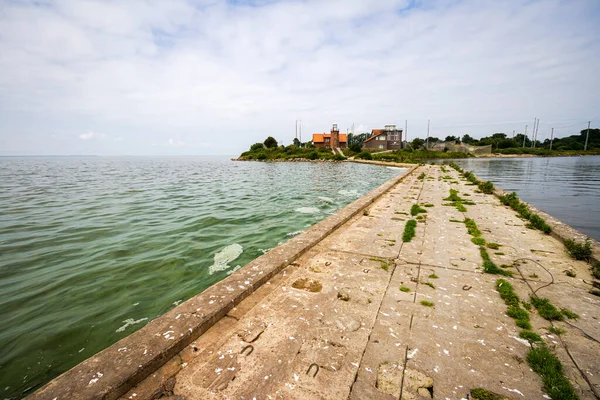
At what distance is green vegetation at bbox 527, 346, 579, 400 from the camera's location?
181 centimetres

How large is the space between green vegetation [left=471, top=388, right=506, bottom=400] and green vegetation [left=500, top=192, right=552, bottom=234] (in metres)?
5.24

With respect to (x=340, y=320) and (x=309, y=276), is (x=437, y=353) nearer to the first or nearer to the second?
(x=340, y=320)

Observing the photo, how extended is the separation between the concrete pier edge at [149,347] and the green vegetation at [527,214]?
590 centimetres

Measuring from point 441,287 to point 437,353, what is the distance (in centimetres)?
128

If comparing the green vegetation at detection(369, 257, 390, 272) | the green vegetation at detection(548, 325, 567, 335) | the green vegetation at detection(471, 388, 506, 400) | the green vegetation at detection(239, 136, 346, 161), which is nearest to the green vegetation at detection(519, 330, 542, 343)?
the green vegetation at detection(548, 325, 567, 335)

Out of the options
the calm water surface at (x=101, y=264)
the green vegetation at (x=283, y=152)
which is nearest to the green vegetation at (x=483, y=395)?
the calm water surface at (x=101, y=264)

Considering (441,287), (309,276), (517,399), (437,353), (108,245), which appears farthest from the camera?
(108,245)

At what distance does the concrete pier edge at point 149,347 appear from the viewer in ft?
6.00

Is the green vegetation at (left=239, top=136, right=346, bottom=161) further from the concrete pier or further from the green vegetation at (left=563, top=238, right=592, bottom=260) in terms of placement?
the concrete pier

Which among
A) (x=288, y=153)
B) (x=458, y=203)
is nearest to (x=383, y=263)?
(x=458, y=203)

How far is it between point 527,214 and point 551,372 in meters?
6.12

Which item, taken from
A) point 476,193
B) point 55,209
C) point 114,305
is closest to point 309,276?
point 114,305

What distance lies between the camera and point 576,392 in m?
1.85

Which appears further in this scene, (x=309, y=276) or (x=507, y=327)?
(x=309, y=276)
